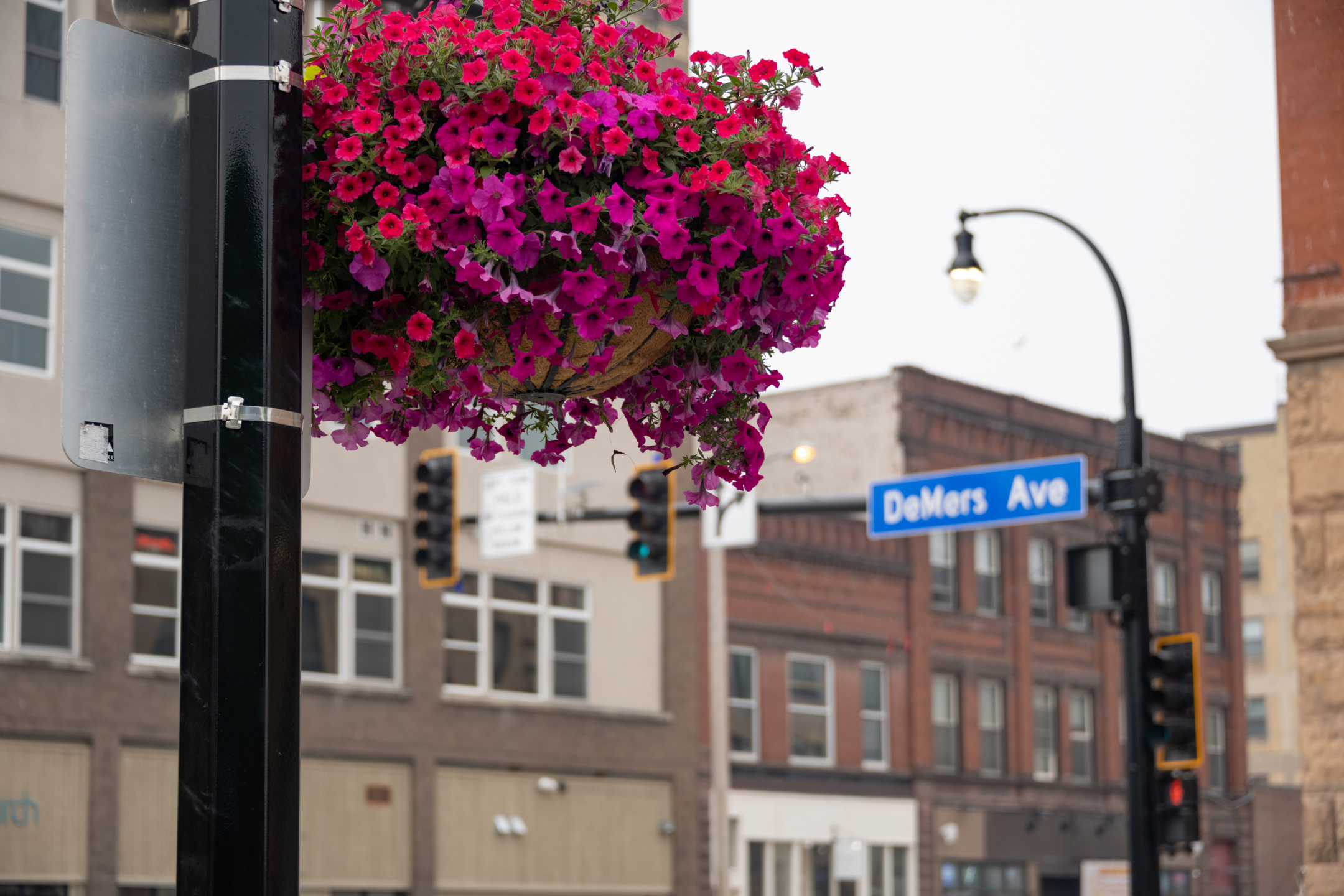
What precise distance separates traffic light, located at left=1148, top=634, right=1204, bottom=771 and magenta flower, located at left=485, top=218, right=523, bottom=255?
12528 millimetres

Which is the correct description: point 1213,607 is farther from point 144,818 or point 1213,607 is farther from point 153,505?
point 144,818

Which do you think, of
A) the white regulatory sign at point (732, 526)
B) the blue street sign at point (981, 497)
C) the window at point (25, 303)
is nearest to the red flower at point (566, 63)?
the blue street sign at point (981, 497)

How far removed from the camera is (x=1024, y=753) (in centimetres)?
4312

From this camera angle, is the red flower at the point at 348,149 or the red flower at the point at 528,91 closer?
the red flower at the point at 348,149

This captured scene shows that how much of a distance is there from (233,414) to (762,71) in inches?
47.8

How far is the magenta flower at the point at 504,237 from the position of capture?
3049mm

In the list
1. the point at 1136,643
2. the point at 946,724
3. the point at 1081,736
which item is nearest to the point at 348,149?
the point at 1136,643

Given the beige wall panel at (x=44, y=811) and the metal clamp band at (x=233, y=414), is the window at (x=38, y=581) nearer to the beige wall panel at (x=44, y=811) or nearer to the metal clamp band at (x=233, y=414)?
the beige wall panel at (x=44, y=811)

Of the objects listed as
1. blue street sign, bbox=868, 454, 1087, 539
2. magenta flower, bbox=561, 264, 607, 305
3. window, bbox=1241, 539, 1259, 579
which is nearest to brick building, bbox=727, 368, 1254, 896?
blue street sign, bbox=868, 454, 1087, 539

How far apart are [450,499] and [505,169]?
18031 mm

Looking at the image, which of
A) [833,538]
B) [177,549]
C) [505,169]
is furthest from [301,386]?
[833,538]

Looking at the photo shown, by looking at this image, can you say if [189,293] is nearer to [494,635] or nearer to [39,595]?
[39,595]

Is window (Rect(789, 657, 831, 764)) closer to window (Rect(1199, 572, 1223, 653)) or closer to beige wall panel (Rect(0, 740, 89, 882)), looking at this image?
beige wall panel (Rect(0, 740, 89, 882))

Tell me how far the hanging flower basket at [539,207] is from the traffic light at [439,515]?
17584 millimetres
